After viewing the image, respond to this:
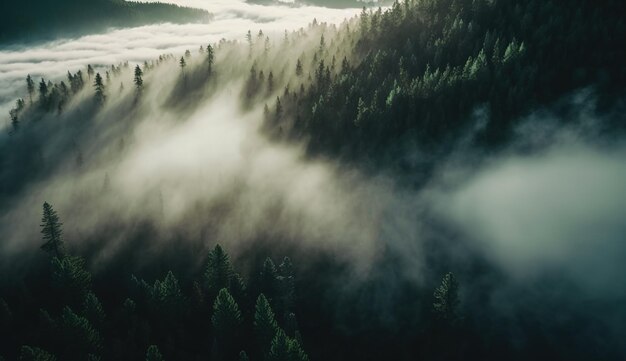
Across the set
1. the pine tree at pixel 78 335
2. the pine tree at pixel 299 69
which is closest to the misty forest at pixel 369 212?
the pine tree at pixel 78 335

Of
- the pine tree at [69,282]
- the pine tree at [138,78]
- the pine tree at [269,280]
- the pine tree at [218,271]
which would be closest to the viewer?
the pine tree at [69,282]

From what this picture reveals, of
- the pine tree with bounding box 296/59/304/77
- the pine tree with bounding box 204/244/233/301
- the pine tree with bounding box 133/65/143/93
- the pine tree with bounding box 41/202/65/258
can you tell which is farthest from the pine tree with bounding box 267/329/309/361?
the pine tree with bounding box 133/65/143/93

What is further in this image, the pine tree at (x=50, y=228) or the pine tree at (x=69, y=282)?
the pine tree at (x=50, y=228)

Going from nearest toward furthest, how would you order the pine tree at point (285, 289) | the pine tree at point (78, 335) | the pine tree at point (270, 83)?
the pine tree at point (78, 335)
the pine tree at point (285, 289)
the pine tree at point (270, 83)

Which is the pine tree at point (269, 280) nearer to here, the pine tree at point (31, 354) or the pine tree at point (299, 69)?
the pine tree at point (31, 354)

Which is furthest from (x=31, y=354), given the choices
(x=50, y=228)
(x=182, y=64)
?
(x=182, y=64)

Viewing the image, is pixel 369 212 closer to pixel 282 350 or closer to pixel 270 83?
pixel 282 350

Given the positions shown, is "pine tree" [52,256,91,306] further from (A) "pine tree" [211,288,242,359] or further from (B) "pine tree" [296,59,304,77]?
(B) "pine tree" [296,59,304,77]

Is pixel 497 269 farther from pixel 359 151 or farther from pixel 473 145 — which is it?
pixel 359 151
